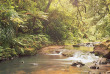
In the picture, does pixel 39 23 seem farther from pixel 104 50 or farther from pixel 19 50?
pixel 104 50

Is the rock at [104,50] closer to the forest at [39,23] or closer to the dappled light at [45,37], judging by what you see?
the dappled light at [45,37]

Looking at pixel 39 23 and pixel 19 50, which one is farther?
pixel 39 23

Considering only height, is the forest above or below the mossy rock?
above

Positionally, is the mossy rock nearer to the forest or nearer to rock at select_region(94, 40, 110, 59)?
the forest

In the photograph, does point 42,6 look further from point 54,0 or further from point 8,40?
point 8,40

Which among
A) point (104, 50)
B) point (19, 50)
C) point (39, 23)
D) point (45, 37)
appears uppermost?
point (39, 23)

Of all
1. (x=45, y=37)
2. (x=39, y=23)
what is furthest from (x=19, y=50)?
(x=39, y=23)

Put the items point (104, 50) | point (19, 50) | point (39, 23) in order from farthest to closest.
A: point (39, 23)
point (19, 50)
point (104, 50)

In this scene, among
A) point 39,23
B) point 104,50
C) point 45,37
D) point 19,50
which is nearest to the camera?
point 104,50

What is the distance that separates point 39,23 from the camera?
18219mm

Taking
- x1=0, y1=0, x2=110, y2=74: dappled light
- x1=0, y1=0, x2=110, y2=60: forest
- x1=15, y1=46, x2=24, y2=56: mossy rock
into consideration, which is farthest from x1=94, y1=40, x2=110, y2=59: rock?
x1=15, y1=46, x2=24, y2=56: mossy rock

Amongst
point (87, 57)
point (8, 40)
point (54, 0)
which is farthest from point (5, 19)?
point (54, 0)

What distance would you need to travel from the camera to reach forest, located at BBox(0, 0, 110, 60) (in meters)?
11.1

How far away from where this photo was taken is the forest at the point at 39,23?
36.4ft
